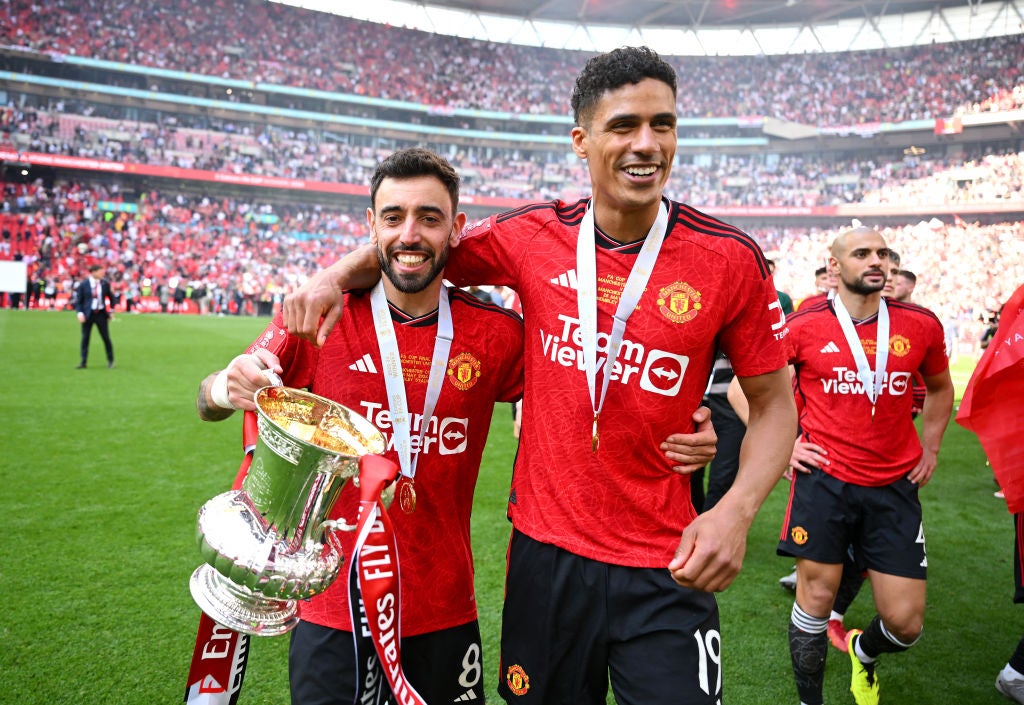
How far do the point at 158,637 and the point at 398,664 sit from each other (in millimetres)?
2827

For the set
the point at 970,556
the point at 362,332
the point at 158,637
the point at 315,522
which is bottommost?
the point at 158,637

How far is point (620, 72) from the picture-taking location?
6.85 feet

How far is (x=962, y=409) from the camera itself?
3516 mm

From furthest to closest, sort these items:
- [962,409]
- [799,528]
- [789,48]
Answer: [789,48]
[799,528]
[962,409]

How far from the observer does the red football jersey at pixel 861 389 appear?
4.01 m

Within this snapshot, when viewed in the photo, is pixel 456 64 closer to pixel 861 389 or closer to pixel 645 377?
pixel 861 389

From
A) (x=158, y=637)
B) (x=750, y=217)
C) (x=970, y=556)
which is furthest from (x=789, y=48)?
(x=158, y=637)

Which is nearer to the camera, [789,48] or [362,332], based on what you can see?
[362,332]

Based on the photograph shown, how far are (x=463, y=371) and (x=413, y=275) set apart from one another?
36 cm

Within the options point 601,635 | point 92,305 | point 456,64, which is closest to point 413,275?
point 601,635

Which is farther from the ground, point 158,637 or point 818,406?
point 818,406

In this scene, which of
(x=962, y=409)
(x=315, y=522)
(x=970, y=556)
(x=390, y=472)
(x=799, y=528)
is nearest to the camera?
(x=390, y=472)

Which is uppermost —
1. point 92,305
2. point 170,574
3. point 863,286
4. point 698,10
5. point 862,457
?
point 698,10

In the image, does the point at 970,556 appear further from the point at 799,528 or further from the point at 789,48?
the point at 789,48
